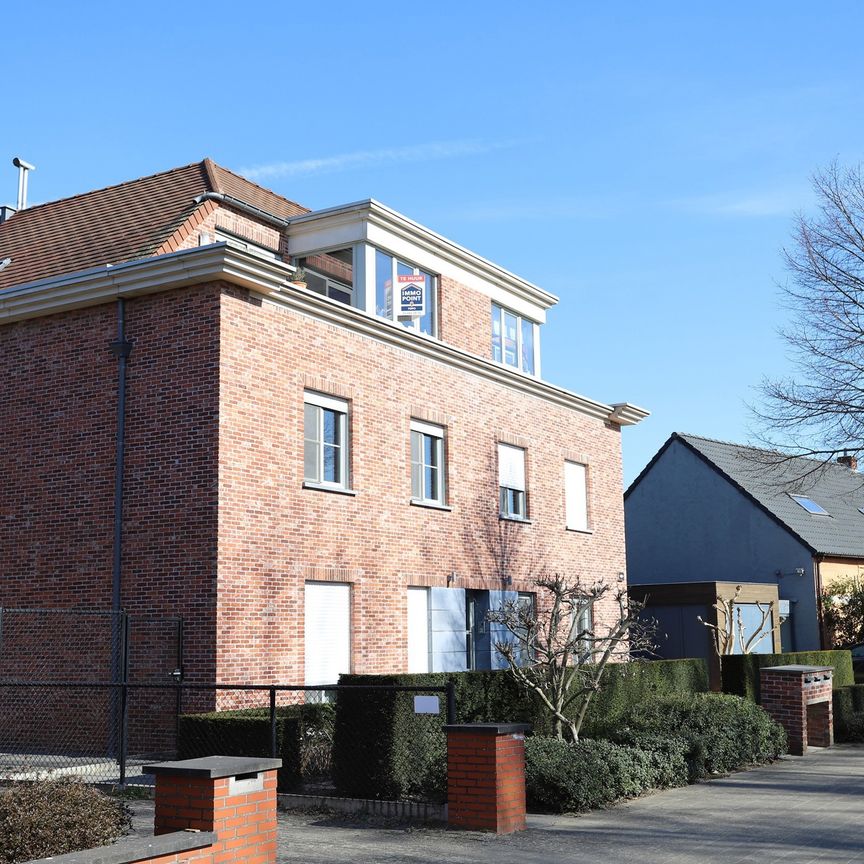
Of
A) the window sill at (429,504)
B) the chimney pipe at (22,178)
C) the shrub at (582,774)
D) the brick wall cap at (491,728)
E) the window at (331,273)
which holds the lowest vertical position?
the shrub at (582,774)

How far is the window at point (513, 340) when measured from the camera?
23.8 m

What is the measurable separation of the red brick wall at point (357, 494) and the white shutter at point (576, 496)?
51 centimetres

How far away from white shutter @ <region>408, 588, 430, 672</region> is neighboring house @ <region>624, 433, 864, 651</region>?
1139cm

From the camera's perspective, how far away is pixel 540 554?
2317 cm

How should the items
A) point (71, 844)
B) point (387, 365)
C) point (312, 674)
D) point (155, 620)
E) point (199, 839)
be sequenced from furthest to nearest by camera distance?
point (387, 365)
point (312, 674)
point (155, 620)
point (71, 844)
point (199, 839)

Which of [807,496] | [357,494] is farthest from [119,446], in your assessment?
[807,496]

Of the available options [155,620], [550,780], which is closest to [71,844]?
[550,780]

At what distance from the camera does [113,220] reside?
20.2 m

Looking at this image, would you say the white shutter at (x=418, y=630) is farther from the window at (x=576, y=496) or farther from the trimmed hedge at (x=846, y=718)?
the trimmed hedge at (x=846, y=718)

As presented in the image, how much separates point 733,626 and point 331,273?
1351cm

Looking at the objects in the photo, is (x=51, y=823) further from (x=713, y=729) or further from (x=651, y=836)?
(x=713, y=729)

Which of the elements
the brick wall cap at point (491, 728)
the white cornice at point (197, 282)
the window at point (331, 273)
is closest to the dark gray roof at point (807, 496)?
the window at point (331, 273)

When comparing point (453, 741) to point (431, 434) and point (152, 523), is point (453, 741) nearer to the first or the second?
point (152, 523)

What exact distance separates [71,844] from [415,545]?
1256 centimetres
